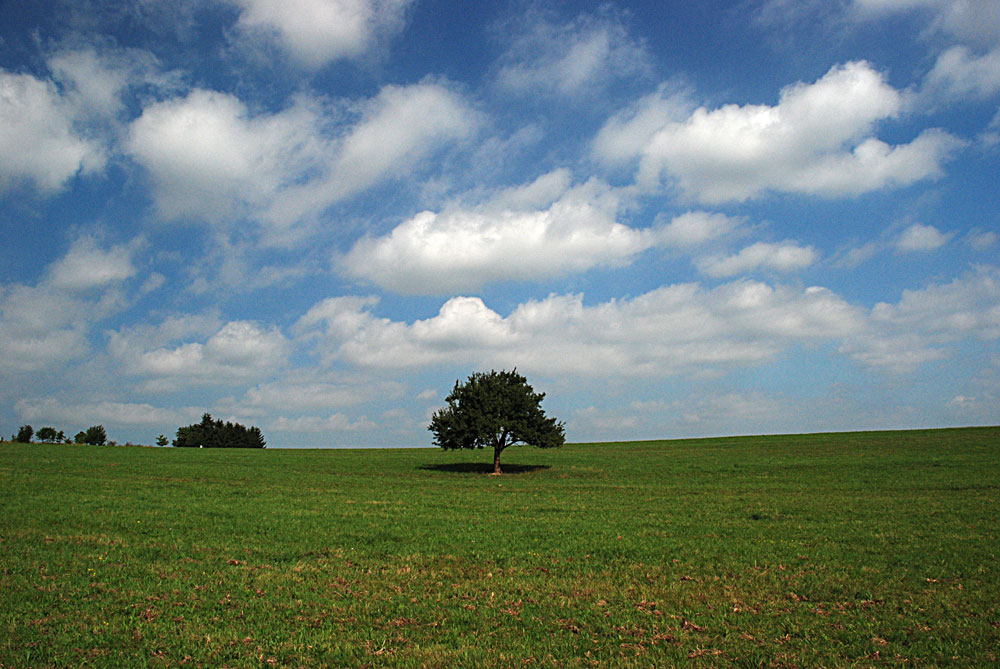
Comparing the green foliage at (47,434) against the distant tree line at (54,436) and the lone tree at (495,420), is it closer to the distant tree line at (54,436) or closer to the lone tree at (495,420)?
the distant tree line at (54,436)

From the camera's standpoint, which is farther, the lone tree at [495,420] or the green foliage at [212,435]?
the green foliage at [212,435]

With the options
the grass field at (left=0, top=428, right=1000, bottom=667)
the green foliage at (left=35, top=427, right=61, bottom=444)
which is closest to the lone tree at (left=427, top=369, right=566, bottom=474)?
the grass field at (left=0, top=428, right=1000, bottom=667)

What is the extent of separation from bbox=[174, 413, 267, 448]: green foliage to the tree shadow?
8862 centimetres

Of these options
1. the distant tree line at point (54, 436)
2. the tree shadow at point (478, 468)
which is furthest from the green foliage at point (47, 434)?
the tree shadow at point (478, 468)

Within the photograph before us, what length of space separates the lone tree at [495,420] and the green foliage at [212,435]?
95037 millimetres

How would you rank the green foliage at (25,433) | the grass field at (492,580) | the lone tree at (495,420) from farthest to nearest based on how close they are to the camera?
→ 1. the green foliage at (25,433)
2. the lone tree at (495,420)
3. the grass field at (492,580)

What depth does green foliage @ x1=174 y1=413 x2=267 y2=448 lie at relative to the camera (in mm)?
133750

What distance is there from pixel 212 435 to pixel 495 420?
4166 inches

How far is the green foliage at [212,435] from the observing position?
13375 centimetres

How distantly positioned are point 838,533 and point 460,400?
1649 inches

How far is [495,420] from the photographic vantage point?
55.6m

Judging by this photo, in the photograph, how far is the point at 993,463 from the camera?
49.1 meters

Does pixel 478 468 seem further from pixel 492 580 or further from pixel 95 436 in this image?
pixel 95 436

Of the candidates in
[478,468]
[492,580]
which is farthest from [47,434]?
[492,580]
